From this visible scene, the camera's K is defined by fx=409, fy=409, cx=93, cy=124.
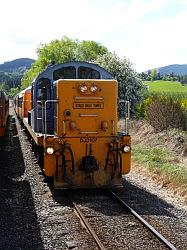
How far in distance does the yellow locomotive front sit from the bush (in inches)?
400

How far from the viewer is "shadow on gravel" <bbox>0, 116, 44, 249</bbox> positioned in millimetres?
6477

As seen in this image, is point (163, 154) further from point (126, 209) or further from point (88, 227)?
point (88, 227)

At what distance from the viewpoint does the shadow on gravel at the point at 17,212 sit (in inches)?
255

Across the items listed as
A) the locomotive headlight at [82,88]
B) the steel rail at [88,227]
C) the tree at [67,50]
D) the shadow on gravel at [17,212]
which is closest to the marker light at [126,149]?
the locomotive headlight at [82,88]

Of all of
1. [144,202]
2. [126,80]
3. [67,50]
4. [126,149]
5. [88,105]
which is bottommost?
[144,202]

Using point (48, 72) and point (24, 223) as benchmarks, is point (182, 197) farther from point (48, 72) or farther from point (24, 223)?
point (48, 72)

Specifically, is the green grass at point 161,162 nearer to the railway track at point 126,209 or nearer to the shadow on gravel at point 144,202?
the shadow on gravel at point 144,202

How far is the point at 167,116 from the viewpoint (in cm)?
1969

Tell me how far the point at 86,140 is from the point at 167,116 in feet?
35.2

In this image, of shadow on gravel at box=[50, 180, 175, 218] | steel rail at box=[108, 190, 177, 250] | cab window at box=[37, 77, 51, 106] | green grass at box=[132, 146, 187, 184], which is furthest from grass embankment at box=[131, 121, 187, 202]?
cab window at box=[37, 77, 51, 106]

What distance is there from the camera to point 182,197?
955cm

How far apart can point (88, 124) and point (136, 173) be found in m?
3.54

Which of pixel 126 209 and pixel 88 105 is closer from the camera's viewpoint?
pixel 126 209

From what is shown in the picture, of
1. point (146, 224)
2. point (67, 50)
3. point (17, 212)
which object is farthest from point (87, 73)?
point (67, 50)
